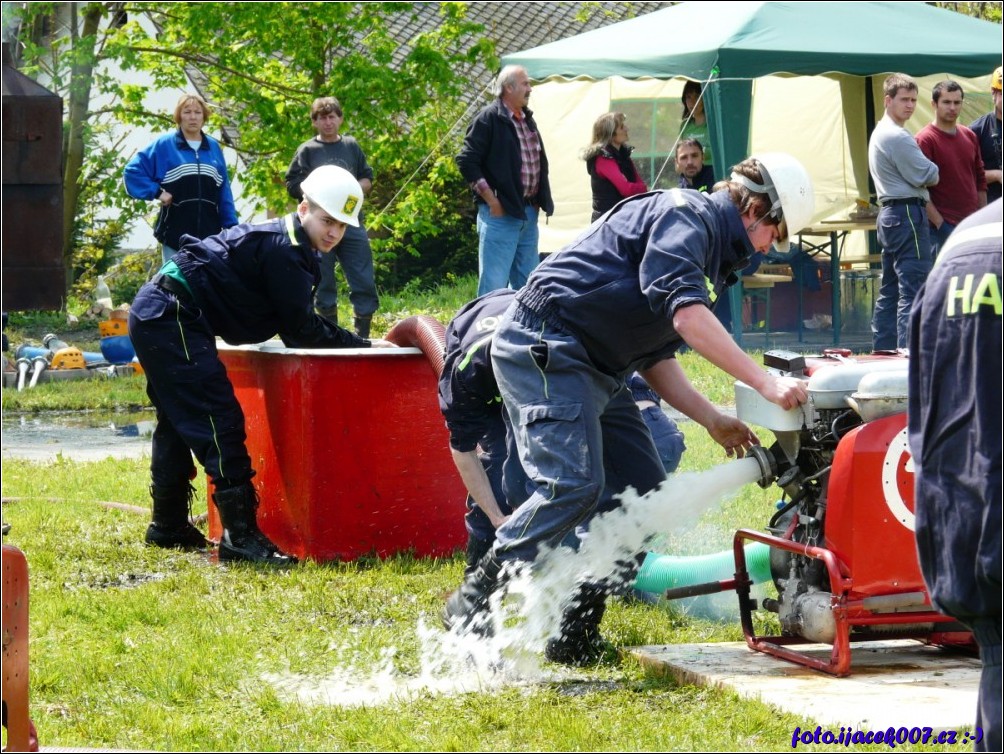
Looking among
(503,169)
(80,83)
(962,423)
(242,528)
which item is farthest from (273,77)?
(962,423)

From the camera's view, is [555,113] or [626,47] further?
[555,113]

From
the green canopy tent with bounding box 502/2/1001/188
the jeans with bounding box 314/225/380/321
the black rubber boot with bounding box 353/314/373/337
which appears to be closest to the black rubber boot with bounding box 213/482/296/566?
the jeans with bounding box 314/225/380/321

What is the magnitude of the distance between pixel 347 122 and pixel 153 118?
268cm

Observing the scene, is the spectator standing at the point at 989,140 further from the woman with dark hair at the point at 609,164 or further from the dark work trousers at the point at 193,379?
the dark work trousers at the point at 193,379

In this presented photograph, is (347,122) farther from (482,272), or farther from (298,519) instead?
(298,519)

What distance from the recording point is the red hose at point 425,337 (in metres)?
6.32

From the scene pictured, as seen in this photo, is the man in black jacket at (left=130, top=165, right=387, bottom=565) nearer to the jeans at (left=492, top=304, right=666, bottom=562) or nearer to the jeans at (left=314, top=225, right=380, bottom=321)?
the jeans at (left=492, top=304, right=666, bottom=562)

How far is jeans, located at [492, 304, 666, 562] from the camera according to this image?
4.58 m

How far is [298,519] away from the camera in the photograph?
21.9 feet

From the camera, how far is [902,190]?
10.8 metres

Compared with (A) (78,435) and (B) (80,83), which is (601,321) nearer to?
(A) (78,435)

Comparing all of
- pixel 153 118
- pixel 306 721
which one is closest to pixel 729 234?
pixel 306 721

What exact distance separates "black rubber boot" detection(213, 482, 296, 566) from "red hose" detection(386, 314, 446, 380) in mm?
948

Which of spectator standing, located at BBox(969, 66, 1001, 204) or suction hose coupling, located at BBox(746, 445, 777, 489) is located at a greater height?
spectator standing, located at BBox(969, 66, 1001, 204)
